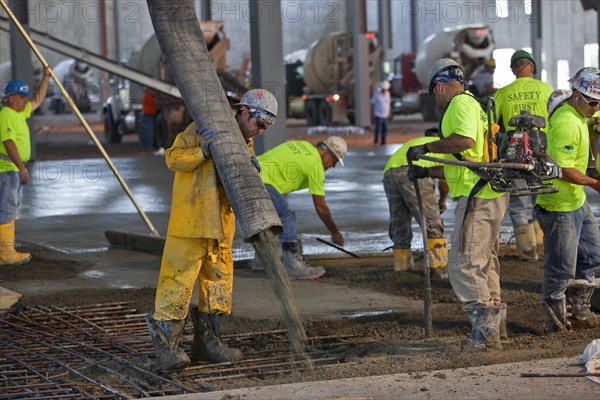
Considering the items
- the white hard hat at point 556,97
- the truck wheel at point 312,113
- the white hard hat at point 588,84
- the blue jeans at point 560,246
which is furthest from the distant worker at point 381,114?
the white hard hat at point 588,84

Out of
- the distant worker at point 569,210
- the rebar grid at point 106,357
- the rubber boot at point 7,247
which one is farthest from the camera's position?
the rubber boot at point 7,247

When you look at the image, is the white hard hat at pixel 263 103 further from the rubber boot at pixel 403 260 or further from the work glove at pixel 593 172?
the rubber boot at pixel 403 260

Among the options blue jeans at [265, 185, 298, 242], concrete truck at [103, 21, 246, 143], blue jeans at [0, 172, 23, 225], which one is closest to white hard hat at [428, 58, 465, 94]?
blue jeans at [265, 185, 298, 242]

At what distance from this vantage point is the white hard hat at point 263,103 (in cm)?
689

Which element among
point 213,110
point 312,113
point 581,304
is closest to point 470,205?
point 581,304

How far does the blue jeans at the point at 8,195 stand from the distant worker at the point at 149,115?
1666 centimetres

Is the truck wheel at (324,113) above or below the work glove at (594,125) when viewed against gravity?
below

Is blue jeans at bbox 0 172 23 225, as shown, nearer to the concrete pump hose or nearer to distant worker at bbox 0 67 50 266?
distant worker at bbox 0 67 50 266

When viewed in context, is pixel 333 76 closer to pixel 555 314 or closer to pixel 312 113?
pixel 312 113

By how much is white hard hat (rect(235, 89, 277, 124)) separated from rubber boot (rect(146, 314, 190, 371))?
1.45 metres

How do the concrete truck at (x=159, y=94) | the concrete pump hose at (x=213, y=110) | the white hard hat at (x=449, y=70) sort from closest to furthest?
the concrete pump hose at (x=213, y=110) → the white hard hat at (x=449, y=70) → the concrete truck at (x=159, y=94)

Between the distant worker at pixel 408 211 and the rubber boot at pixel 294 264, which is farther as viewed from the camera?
the rubber boot at pixel 294 264

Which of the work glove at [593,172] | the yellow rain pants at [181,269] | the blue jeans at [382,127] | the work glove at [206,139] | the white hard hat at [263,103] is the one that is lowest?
the blue jeans at [382,127]

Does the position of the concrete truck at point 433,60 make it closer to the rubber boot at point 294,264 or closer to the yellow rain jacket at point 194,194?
the rubber boot at point 294,264
